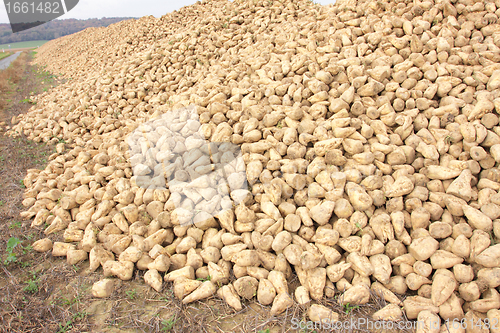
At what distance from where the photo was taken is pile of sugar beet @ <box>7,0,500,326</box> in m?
2.01

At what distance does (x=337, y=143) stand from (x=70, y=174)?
3.16m

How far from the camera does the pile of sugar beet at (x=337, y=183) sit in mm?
2012

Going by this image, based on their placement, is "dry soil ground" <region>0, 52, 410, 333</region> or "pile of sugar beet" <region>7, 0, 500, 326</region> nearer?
"dry soil ground" <region>0, 52, 410, 333</region>

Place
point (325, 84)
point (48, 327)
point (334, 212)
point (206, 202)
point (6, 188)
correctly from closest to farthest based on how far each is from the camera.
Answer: point (48, 327) < point (334, 212) < point (206, 202) < point (325, 84) < point (6, 188)

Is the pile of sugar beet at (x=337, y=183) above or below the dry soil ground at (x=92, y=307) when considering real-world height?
above

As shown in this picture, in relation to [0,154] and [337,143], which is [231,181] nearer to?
[337,143]

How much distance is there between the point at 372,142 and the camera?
2.62m

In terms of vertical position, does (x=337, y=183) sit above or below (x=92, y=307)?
above

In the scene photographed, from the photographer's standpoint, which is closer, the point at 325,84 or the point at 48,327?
the point at 48,327

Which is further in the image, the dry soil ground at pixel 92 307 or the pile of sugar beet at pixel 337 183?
the pile of sugar beet at pixel 337 183

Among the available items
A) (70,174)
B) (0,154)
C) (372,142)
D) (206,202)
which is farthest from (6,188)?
(372,142)

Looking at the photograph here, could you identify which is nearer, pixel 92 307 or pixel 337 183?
pixel 92 307

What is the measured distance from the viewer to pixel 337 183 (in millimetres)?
2369

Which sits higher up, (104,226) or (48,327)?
(104,226)
